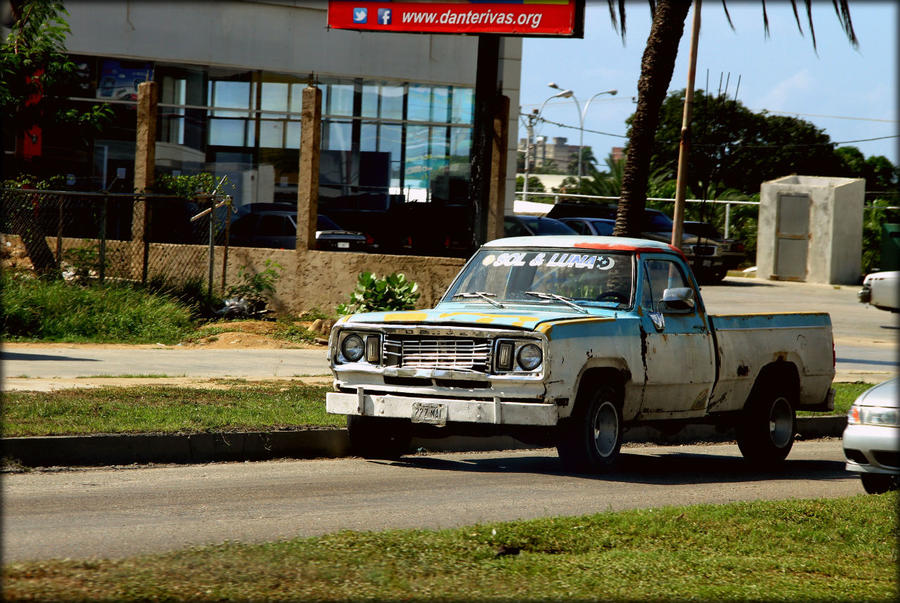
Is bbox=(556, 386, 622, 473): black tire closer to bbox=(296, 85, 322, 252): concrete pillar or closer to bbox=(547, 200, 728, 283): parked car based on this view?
bbox=(296, 85, 322, 252): concrete pillar

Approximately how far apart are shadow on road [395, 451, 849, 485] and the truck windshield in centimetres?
144

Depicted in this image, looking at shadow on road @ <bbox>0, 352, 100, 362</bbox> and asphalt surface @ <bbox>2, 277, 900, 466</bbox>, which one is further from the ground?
shadow on road @ <bbox>0, 352, 100, 362</bbox>

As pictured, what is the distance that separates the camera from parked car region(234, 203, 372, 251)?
26516mm

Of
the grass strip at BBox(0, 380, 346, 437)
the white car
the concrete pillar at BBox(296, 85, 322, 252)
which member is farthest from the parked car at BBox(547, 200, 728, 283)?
the grass strip at BBox(0, 380, 346, 437)

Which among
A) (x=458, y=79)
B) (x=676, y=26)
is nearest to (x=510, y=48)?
(x=458, y=79)

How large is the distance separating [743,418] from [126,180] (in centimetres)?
2384

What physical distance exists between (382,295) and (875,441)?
1039 cm

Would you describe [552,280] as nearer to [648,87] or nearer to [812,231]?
[648,87]

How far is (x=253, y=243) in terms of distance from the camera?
1045 inches

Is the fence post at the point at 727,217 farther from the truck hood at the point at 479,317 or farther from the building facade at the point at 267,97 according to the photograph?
the truck hood at the point at 479,317

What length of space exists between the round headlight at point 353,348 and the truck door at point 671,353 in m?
2.39

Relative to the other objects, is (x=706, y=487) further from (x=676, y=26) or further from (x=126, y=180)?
(x=126, y=180)

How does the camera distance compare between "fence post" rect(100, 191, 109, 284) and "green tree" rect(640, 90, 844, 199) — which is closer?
"fence post" rect(100, 191, 109, 284)

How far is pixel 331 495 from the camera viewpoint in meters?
8.35
